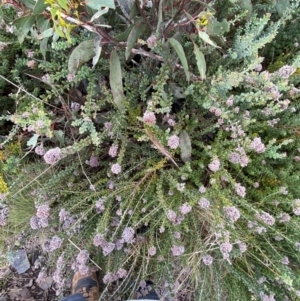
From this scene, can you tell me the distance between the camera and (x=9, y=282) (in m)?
1.79

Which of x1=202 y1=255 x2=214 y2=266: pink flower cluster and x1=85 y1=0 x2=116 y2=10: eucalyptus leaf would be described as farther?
x1=202 y1=255 x2=214 y2=266: pink flower cluster

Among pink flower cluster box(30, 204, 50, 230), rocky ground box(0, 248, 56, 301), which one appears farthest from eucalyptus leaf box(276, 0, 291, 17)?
rocky ground box(0, 248, 56, 301)

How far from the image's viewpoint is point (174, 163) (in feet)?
3.99

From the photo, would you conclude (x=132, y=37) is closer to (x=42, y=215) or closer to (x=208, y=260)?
(x=42, y=215)

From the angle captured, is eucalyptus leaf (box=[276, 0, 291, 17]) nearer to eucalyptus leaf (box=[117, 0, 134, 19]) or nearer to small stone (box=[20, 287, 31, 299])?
eucalyptus leaf (box=[117, 0, 134, 19])

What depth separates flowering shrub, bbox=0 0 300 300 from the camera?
107 cm

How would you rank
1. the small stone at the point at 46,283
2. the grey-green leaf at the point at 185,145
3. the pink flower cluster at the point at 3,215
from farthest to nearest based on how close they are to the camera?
the small stone at the point at 46,283 → the pink flower cluster at the point at 3,215 → the grey-green leaf at the point at 185,145

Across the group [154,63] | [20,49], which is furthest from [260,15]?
[20,49]

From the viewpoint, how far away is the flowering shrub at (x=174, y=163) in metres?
1.07

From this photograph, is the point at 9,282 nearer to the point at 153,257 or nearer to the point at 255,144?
the point at 153,257

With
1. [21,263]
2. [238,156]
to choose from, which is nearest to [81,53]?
[238,156]

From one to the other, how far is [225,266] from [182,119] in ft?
1.74

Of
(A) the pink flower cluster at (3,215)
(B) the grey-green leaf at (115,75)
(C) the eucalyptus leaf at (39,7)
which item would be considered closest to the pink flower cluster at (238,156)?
(B) the grey-green leaf at (115,75)

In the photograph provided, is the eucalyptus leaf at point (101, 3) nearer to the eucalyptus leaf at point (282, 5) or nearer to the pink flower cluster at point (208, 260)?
the eucalyptus leaf at point (282, 5)
